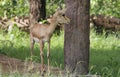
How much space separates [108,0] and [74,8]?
1264cm

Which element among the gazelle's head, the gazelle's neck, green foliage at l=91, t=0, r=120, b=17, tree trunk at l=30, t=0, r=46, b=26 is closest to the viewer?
the gazelle's head

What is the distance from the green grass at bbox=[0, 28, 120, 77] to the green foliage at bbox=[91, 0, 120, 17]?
385 centimetres

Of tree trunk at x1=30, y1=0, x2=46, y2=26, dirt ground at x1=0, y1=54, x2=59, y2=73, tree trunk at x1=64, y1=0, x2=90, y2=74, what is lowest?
Result: dirt ground at x1=0, y1=54, x2=59, y2=73

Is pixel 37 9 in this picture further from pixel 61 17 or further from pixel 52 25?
pixel 61 17

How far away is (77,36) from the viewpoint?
7551 mm

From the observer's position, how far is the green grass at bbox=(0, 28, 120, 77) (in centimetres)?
972

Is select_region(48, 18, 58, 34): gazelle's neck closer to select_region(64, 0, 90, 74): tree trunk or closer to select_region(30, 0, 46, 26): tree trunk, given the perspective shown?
select_region(64, 0, 90, 74): tree trunk

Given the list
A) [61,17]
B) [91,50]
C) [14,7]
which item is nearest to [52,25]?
[61,17]

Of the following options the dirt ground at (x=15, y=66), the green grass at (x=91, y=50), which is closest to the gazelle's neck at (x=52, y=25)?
the dirt ground at (x=15, y=66)

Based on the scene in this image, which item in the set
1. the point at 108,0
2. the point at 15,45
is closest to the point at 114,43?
the point at 15,45

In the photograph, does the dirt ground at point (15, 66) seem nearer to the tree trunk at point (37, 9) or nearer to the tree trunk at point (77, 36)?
the tree trunk at point (77, 36)

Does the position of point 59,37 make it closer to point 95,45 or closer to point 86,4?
point 95,45

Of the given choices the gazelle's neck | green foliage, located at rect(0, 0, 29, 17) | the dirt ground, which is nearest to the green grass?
the dirt ground

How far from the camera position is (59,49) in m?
12.4
